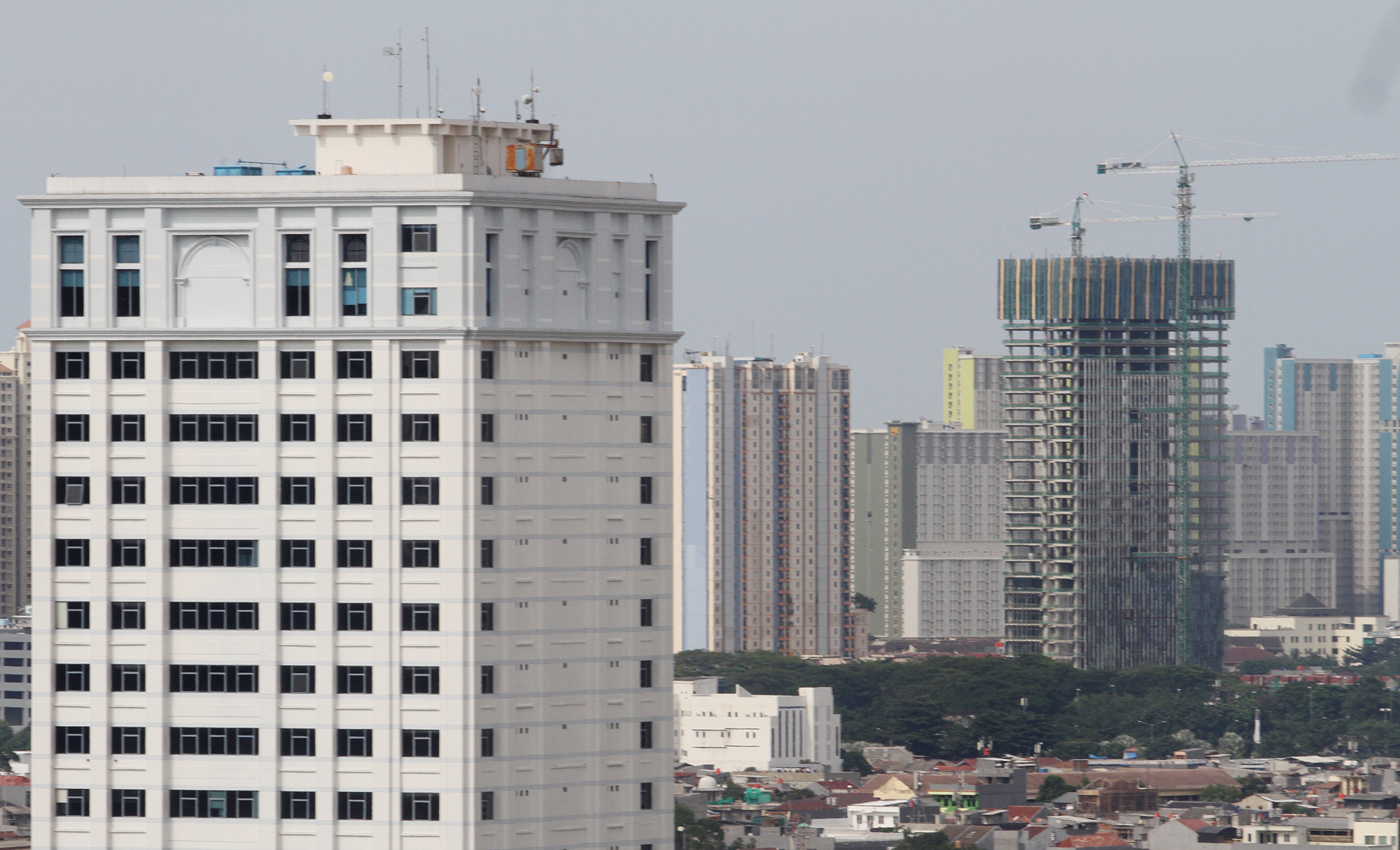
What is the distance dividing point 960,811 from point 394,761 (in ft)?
436

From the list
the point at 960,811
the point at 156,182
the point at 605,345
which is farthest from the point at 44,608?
the point at 960,811

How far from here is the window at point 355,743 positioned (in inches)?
2731

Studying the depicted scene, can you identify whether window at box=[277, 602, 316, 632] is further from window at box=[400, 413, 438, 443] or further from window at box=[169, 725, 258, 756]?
window at box=[400, 413, 438, 443]

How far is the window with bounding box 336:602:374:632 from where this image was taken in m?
69.4

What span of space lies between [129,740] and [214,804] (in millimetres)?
2559

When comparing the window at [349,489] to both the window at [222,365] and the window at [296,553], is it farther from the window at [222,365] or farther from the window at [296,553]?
the window at [222,365]

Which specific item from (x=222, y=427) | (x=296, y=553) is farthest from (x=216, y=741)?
(x=222, y=427)

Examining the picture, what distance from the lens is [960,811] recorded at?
7815 inches

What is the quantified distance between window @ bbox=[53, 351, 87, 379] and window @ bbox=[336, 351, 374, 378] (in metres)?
6.33

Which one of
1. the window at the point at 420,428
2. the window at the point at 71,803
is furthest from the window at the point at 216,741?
the window at the point at 420,428

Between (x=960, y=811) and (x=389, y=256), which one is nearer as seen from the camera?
(x=389, y=256)

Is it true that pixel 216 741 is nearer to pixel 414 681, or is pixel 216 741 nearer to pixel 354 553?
pixel 414 681

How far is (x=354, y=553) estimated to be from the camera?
6956 cm

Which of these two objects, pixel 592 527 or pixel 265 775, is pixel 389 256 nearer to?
pixel 592 527
